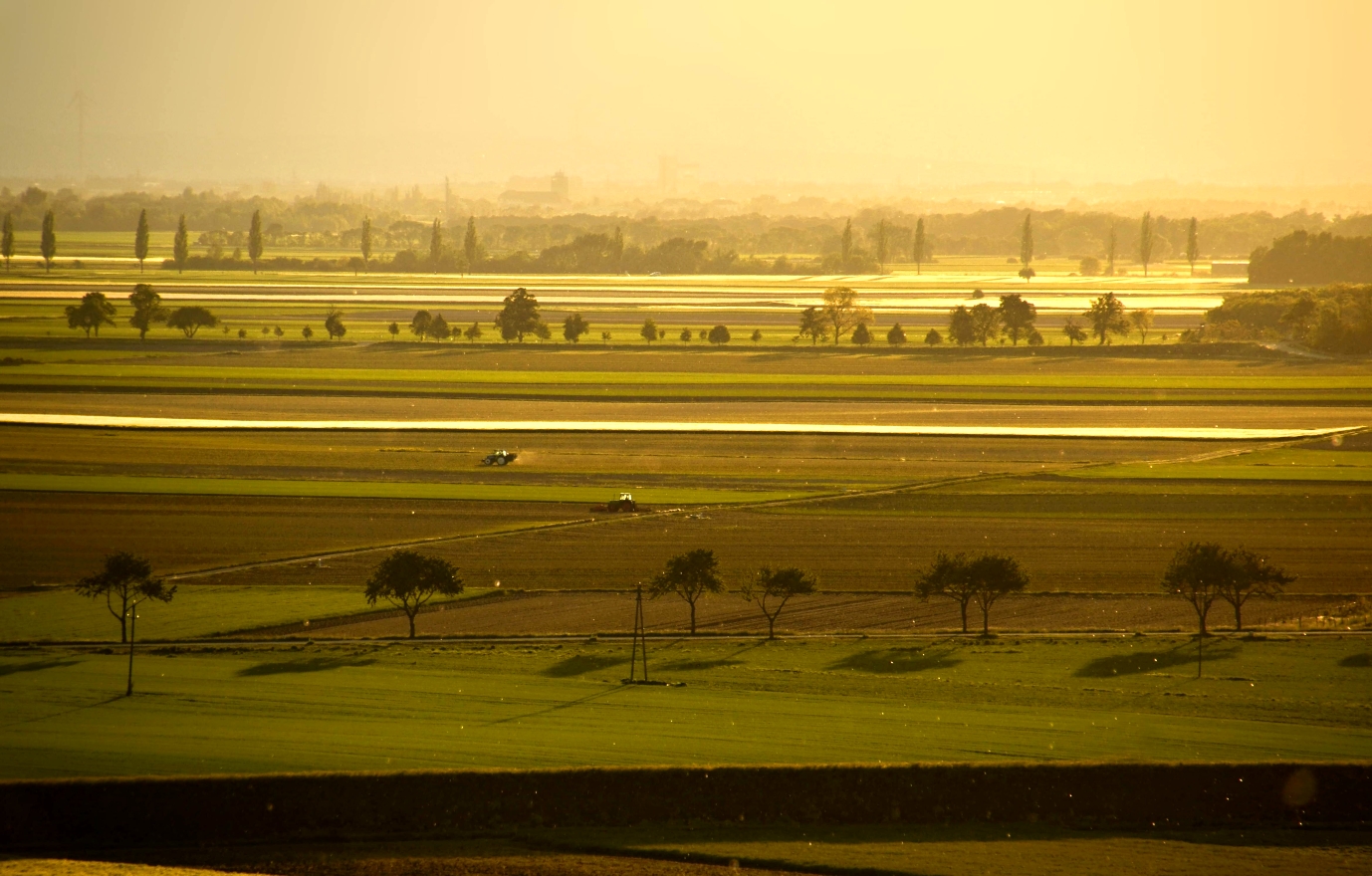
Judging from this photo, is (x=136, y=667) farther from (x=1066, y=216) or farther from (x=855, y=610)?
(x=1066, y=216)

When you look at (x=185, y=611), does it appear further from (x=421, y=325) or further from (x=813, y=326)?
(x=813, y=326)

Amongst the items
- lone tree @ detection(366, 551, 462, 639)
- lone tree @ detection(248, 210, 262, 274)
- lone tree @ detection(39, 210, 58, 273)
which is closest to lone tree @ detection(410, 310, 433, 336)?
lone tree @ detection(366, 551, 462, 639)

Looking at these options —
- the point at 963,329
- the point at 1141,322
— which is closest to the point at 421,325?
the point at 963,329

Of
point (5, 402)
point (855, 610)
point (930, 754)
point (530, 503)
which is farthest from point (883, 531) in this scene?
point (5, 402)

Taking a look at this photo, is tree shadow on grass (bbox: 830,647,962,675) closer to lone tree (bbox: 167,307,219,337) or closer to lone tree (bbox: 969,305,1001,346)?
lone tree (bbox: 969,305,1001,346)

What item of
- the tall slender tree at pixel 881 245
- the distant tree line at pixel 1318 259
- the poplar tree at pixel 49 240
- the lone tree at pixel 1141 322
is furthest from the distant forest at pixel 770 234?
the lone tree at pixel 1141 322
